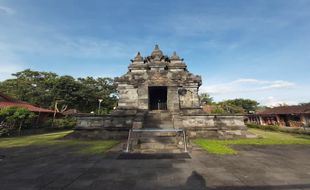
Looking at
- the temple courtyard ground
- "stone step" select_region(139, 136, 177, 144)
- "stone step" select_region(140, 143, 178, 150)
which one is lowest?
the temple courtyard ground

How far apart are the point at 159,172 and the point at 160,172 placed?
3 cm

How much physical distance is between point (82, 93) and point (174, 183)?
3753 centimetres

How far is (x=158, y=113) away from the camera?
13859 millimetres

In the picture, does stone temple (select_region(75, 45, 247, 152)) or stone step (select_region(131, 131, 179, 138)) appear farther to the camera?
stone temple (select_region(75, 45, 247, 152))

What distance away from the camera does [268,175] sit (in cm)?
471

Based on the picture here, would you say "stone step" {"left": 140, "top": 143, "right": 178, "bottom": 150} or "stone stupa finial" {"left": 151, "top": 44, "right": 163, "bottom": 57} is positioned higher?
"stone stupa finial" {"left": 151, "top": 44, "right": 163, "bottom": 57}

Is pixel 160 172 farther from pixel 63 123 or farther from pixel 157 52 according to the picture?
pixel 63 123

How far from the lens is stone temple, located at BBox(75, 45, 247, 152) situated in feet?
38.5

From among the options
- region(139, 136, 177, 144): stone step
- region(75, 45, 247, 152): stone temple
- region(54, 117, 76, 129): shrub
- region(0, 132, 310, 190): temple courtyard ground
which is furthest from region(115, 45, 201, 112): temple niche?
region(54, 117, 76, 129): shrub

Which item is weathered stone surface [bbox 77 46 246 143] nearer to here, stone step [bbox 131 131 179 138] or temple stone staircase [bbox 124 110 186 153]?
stone step [bbox 131 131 179 138]

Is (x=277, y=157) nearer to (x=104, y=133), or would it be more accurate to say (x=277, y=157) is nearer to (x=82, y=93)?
(x=104, y=133)

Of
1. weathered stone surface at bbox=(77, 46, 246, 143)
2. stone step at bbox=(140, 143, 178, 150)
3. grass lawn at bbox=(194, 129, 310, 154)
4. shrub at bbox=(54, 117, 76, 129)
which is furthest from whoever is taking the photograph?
shrub at bbox=(54, 117, 76, 129)

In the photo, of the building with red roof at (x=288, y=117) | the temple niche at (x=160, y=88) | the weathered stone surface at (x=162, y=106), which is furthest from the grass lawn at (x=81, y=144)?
the building with red roof at (x=288, y=117)

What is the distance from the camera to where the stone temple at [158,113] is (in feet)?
38.5
